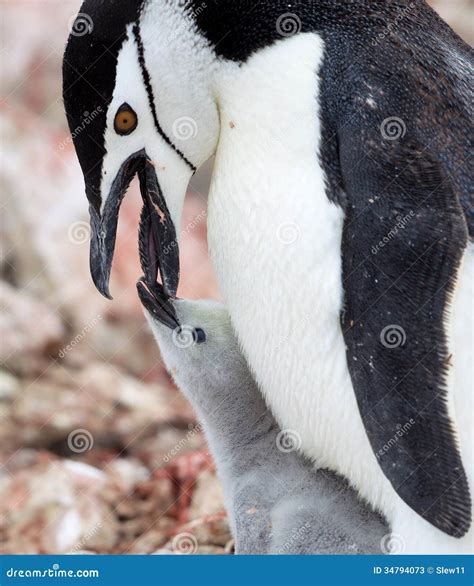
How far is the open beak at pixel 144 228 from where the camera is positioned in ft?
5.23

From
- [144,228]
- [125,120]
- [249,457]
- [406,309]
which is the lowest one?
[249,457]

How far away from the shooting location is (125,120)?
155 cm

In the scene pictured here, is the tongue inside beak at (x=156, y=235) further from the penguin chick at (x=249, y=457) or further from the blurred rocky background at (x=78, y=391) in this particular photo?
the blurred rocky background at (x=78, y=391)

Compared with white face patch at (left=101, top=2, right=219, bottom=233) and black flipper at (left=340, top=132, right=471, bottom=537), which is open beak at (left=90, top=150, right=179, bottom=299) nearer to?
white face patch at (left=101, top=2, right=219, bottom=233)

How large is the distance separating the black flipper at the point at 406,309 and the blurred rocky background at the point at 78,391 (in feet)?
2.33

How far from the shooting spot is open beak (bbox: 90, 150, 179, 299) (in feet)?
5.23

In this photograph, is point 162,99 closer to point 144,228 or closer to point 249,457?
point 144,228

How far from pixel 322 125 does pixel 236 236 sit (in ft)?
0.71

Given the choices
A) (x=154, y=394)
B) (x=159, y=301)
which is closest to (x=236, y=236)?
(x=159, y=301)

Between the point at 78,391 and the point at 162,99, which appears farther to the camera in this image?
the point at 78,391

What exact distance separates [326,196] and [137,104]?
0.31m

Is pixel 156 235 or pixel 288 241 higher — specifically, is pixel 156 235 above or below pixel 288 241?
below

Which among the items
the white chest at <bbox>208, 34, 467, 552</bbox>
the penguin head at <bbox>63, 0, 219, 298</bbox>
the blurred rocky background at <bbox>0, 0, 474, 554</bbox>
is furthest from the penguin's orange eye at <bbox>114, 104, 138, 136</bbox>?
the blurred rocky background at <bbox>0, 0, 474, 554</bbox>

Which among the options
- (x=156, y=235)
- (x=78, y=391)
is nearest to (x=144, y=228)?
(x=156, y=235)
